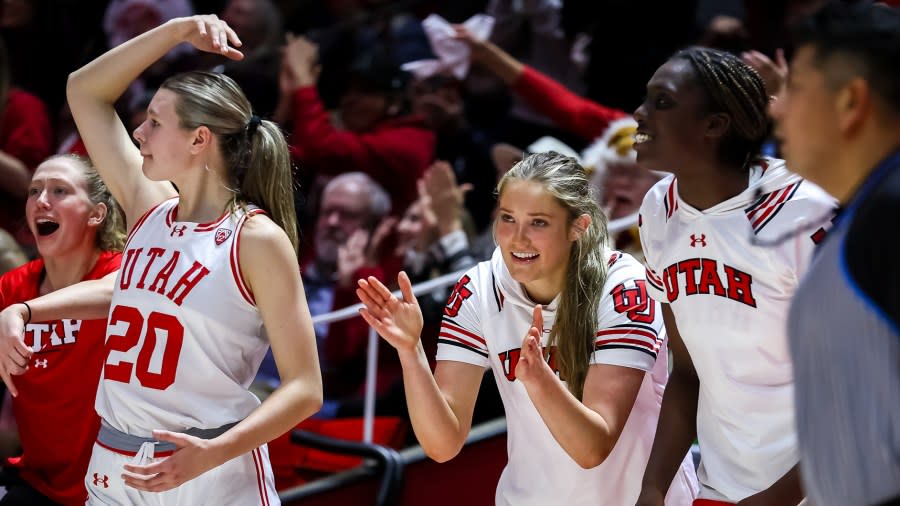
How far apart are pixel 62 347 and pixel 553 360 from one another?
141 centimetres

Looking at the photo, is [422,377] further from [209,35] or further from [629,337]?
[209,35]

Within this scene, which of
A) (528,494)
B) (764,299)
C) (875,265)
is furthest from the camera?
(528,494)

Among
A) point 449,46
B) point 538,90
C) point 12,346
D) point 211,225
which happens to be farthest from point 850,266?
point 449,46

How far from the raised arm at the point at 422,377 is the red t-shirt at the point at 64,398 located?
102 cm

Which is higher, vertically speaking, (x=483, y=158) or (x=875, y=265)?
(x=875, y=265)

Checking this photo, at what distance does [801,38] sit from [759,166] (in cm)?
95

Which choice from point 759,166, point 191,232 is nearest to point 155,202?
point 191,232

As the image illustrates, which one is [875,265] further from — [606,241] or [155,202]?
[155,202]

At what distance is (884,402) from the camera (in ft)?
5.49

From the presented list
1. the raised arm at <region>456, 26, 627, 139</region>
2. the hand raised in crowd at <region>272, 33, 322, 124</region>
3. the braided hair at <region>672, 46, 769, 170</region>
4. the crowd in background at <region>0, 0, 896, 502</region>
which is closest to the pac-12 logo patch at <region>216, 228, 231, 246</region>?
the braided hair at <region>672, 46, 769, 170</region>

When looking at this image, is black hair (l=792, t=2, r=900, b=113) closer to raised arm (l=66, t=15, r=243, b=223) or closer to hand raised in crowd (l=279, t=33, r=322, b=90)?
raised arm (l=66, t=15, r=243, b=223)

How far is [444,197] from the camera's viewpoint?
17.5ft

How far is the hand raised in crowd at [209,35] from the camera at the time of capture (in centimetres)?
305

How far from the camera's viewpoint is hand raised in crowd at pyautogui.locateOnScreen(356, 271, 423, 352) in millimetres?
2744
